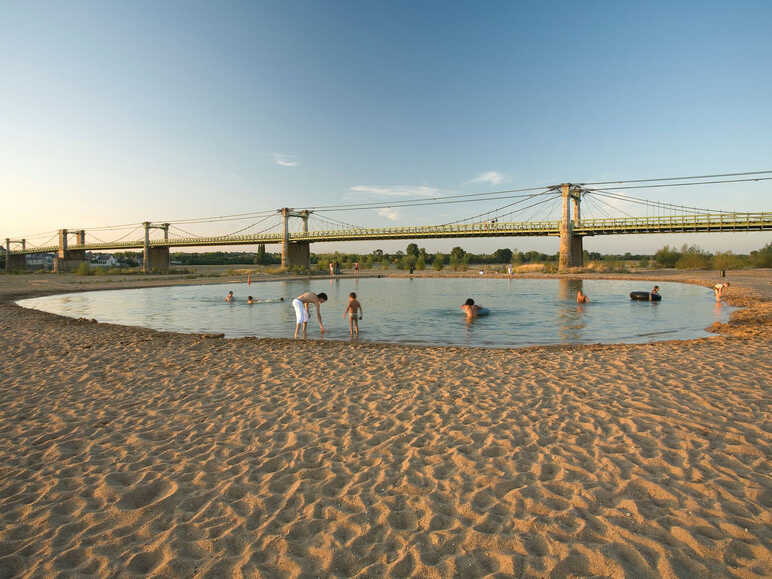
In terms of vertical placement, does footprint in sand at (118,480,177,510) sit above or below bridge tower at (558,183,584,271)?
below

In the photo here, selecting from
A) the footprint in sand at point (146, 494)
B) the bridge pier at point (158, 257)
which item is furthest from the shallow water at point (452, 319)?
the bridge pier at point (158, 257)

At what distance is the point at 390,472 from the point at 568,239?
2288 inches

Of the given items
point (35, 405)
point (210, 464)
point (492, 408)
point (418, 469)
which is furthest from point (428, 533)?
point (35, 405)

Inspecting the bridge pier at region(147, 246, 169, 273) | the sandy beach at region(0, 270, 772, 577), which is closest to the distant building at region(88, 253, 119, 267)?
the bridge pier at region(147, 246, 169, 273)

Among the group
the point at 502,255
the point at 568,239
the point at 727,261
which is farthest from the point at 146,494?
the point at 502,255

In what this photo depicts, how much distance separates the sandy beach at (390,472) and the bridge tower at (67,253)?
94.0 meters

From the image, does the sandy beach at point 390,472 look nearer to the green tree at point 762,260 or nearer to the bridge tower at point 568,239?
the bridge tower at point 568,239

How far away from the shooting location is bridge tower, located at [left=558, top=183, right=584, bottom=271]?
5578 cm

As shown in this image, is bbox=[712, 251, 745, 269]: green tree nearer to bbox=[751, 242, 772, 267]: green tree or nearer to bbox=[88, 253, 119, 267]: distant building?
bbox=[751, 242, 772, 267]: green tree

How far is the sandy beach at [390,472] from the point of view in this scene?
2816mm

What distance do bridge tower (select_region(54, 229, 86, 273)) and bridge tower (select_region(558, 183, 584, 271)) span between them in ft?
291

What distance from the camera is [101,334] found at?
11891mm

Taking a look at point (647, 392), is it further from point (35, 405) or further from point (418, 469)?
point (35, 405)

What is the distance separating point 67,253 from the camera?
9012 cm
